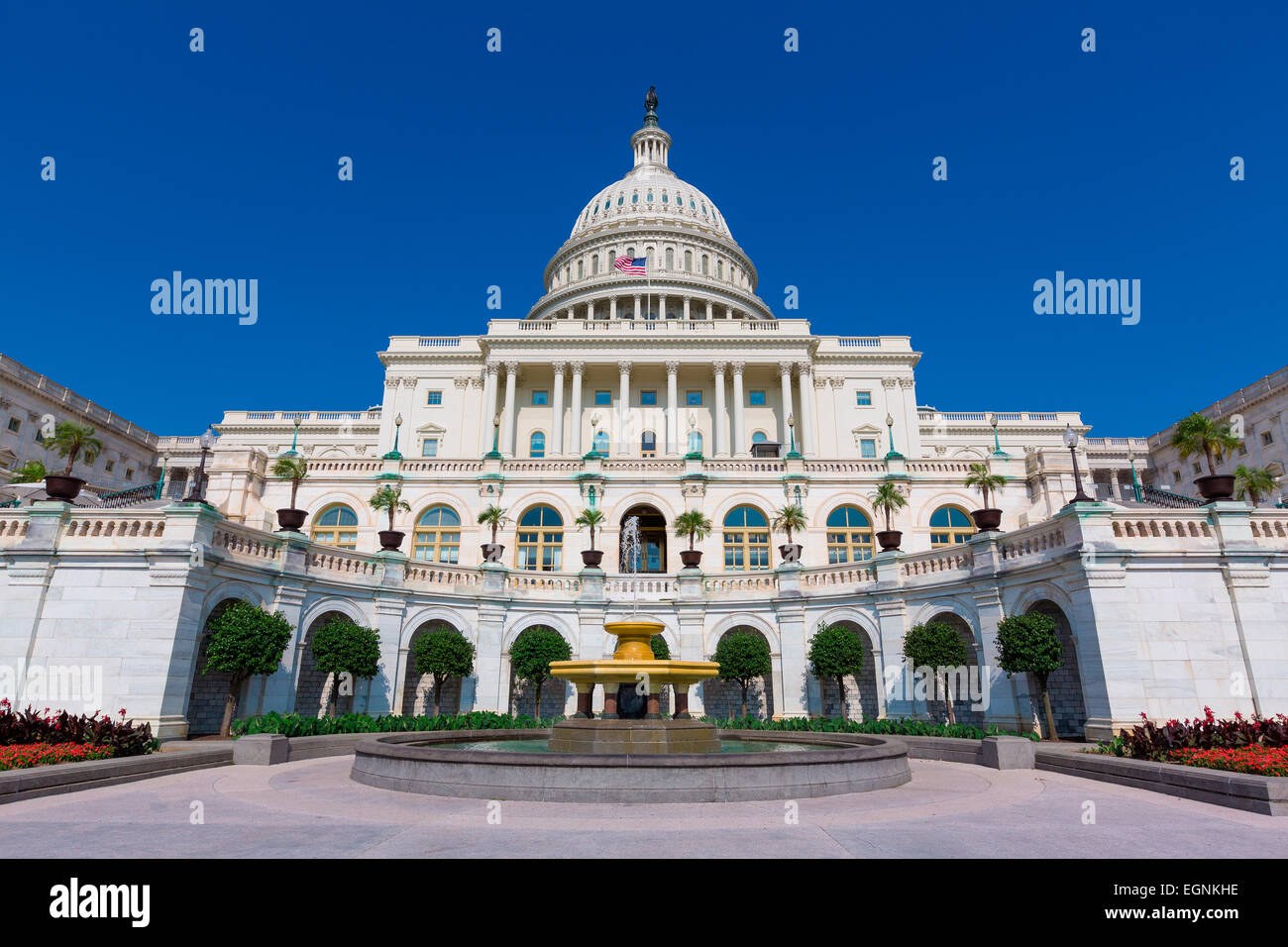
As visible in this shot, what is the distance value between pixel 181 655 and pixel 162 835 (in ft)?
45.5

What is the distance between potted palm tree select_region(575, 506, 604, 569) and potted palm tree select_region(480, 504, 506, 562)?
3884 millimetres

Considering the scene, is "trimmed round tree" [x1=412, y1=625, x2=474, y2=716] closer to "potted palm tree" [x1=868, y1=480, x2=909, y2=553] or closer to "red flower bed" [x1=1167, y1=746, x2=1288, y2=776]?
"potted palm tree" [x1=868, y1=480, x2=909, y2=553]

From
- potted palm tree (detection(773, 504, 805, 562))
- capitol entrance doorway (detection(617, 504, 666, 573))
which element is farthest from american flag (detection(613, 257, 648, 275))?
potted palm tree (detection(773, 504, 805, 562))

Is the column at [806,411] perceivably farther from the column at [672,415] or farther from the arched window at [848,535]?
the arched window at [848,535]

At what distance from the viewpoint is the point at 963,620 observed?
27.1 metres

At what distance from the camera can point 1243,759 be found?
40.3 ft

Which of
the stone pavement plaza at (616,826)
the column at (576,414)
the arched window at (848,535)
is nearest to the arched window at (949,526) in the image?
the arched window at (848,535)

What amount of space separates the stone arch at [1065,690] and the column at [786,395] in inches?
1683

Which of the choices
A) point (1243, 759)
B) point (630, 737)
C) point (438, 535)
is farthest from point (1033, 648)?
point (438, 535)

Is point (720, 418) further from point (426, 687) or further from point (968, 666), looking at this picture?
point (968, 666)

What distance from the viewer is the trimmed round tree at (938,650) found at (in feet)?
80.3

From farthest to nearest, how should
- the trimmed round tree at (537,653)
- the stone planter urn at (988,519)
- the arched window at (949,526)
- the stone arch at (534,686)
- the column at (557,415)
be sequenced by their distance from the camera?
the column at (557,415), the arched window at (949,526), the stone arch at (534,686), the trimmed round tree at (537,653), the stone planter urn at (988,519)
